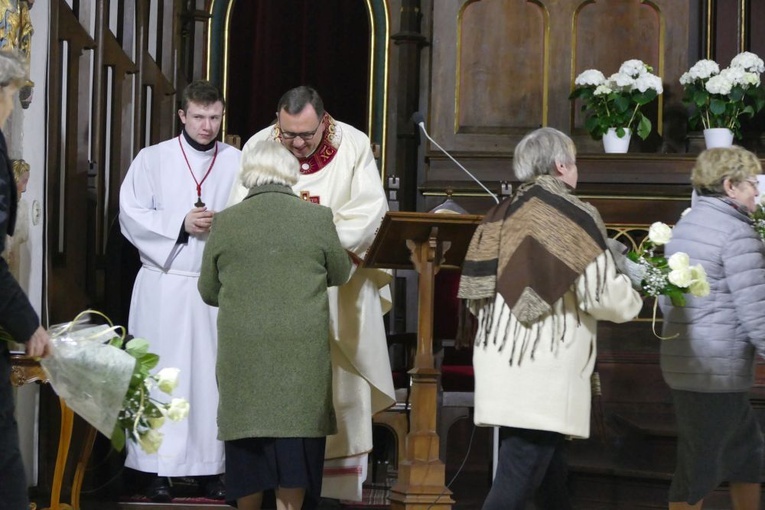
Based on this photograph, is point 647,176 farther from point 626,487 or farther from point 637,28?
point 626,487

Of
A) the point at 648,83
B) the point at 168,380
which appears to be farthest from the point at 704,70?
the point at 168,380

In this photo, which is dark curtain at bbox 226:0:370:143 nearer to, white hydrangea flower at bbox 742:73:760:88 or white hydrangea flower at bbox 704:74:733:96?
white hydrangea flower at bbox 704:74:733:96

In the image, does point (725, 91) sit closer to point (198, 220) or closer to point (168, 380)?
point (198, 220)

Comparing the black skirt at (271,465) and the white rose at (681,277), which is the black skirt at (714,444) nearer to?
the white rose at (681,277)

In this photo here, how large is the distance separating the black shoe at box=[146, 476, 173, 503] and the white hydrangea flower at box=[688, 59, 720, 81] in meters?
3.93

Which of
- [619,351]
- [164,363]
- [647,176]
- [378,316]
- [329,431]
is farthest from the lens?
[647,176]

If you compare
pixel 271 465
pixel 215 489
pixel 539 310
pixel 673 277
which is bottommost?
pixel 215 489

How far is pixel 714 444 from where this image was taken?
4824mm

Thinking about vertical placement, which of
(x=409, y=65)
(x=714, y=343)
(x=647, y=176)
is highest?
(x=409, y=65)

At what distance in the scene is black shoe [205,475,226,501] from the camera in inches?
231

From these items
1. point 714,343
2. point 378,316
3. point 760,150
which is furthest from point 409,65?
point 714,343

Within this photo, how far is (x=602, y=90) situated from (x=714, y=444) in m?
3.26

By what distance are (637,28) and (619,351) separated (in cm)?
225

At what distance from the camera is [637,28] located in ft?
26.7
